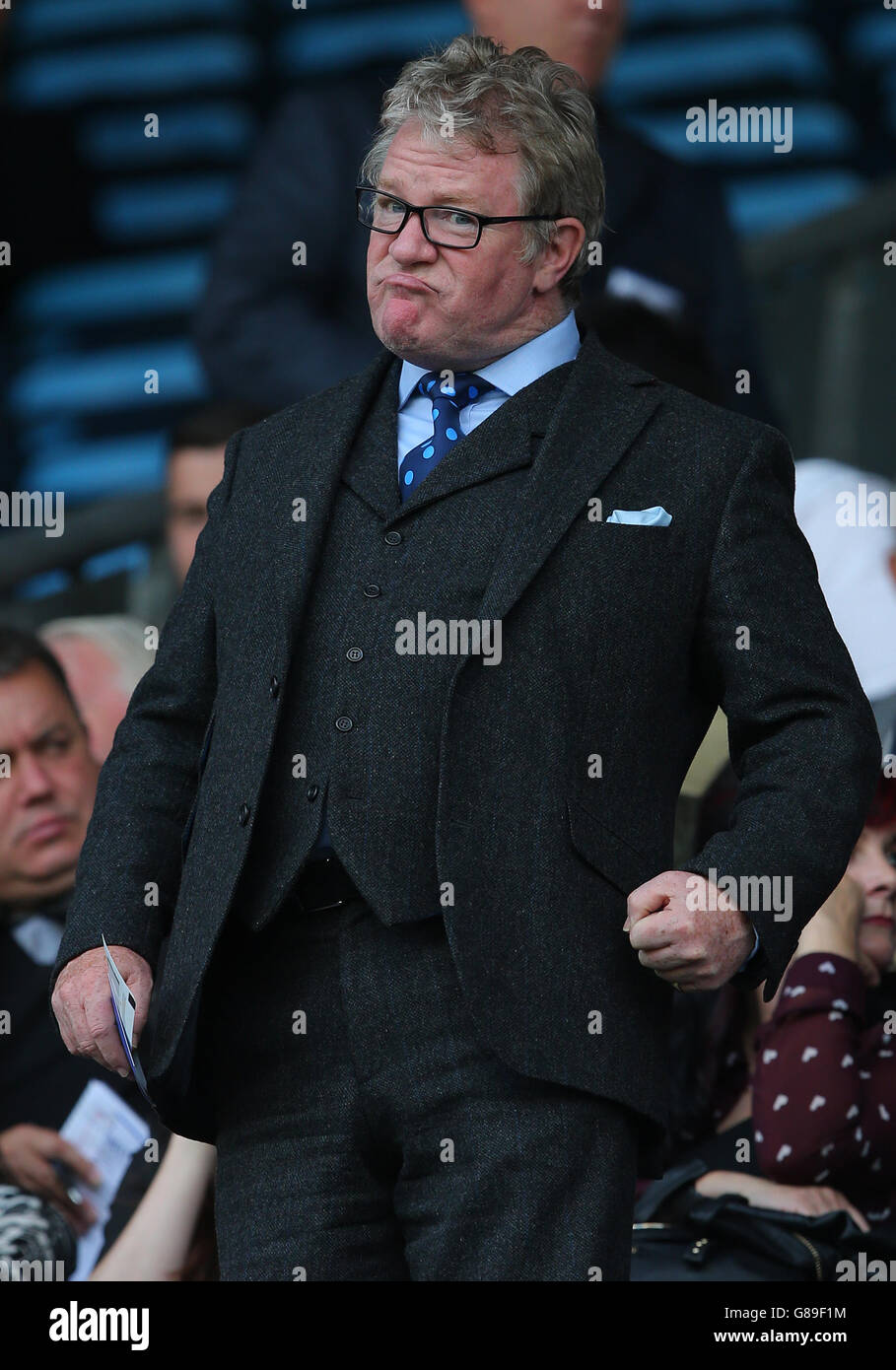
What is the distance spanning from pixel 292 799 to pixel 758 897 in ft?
1.64

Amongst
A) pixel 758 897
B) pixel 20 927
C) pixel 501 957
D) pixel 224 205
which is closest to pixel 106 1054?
pixel 501 957

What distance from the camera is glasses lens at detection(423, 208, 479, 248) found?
7.45 ft

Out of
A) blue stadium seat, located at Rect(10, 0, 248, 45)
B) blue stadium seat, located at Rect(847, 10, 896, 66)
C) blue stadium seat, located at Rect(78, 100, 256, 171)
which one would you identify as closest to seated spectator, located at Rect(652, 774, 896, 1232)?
blue stadium seat, located at Rect(847, 10, 896, 66)

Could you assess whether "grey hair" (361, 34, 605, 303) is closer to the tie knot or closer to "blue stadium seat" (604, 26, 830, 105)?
the tie knot

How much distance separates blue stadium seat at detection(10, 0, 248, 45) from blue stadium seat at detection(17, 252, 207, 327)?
23.0 inches

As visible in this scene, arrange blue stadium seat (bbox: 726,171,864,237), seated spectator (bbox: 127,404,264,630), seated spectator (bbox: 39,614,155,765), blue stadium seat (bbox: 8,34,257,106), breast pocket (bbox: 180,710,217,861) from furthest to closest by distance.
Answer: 1. blue stadium seat (bbox: 726,171,864,237)
2. blue stadium seat (bbox: 8,34,257,106)
3. seated spectator (bbox: 127,404,264,630)
4. seated spectator (bbox: 39,614,155,765)
5. breast pocket (bbox: 180,710,217,861)

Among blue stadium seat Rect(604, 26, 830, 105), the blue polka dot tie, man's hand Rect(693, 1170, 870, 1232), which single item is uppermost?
blue stadium seat Rect(604, 26, 830, 105)

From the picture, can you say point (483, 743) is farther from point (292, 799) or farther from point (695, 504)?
point (695, 504)

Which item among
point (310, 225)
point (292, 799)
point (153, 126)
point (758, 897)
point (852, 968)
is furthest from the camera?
point (153, 126)

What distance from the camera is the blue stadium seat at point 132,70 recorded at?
5297 millimetres

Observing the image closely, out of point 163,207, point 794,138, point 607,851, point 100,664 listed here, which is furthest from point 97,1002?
point 794,138

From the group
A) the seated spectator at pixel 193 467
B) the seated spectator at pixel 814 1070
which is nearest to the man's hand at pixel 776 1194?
the seated spectator at pixel 814 1070

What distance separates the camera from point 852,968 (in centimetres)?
320

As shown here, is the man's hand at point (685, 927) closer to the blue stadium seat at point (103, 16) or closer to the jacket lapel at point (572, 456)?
the jacket lapel at point (572, 456)
